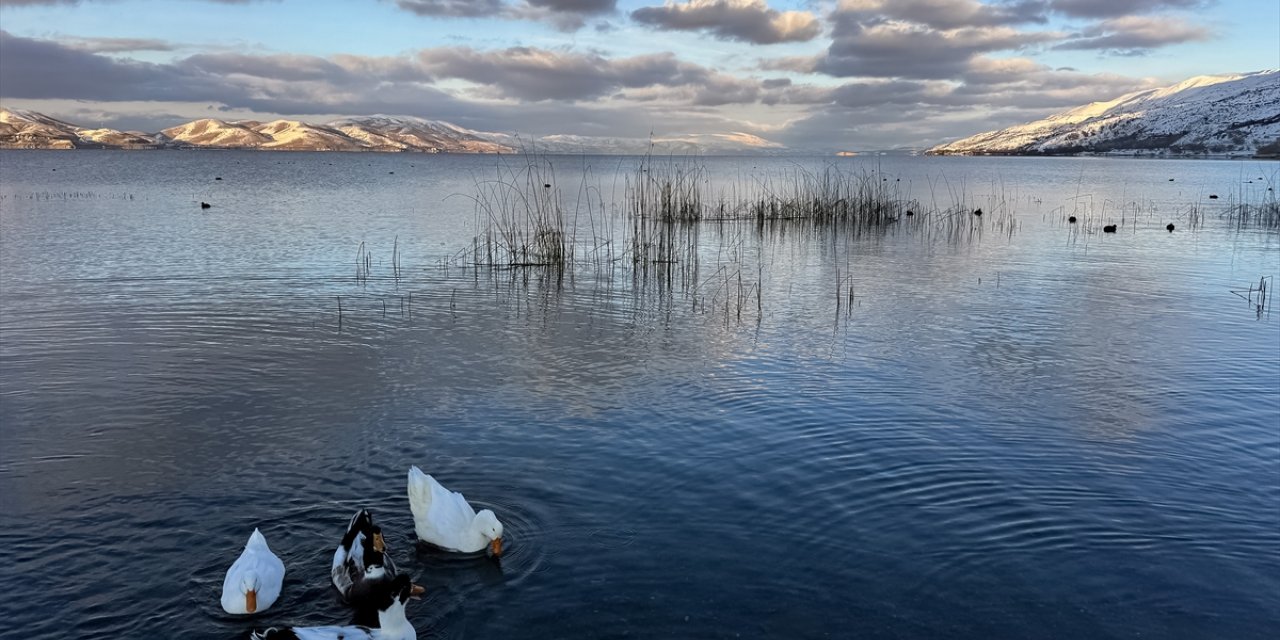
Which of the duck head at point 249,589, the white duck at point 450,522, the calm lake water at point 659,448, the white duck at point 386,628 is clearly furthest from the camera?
the white duck at point 450,522

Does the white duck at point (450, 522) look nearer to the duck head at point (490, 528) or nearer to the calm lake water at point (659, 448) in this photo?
the duck head at point (490, 528)

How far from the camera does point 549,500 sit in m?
8.65

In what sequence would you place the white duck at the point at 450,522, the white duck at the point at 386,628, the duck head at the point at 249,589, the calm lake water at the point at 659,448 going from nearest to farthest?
the white duck at the point at 386,628 → the duck head at the point at 249,589 → the calm lake water at the point at 659,448 → the white duck at the point at 450,522

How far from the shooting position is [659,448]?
33.1 ft

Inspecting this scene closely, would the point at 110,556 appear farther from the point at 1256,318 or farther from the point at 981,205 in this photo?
the point at 981,205

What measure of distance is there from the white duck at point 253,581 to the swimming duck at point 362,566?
1.52 ft

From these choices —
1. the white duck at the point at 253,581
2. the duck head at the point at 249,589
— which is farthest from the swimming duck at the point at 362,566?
the duck head at the point at 249,589

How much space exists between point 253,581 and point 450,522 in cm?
158

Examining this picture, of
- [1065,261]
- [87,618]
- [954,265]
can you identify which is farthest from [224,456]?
[1065,261]

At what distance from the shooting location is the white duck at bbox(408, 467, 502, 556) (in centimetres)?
743

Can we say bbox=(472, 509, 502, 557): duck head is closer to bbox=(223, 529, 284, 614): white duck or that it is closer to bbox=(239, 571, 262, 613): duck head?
bbox=(223, 529, 284, 614): white duck

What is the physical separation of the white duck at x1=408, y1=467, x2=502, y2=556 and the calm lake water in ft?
0.63

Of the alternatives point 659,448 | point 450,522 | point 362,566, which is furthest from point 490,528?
point 659,448

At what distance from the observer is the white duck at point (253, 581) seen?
643cm
